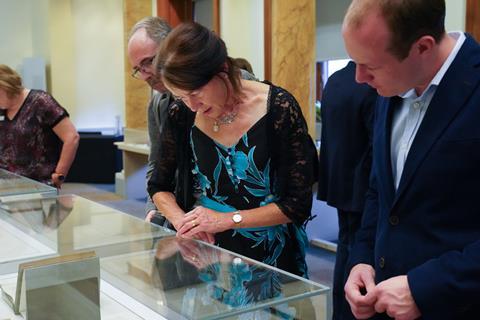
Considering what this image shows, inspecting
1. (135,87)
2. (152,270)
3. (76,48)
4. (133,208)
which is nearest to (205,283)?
(152,270)

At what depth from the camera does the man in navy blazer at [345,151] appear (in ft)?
7.80

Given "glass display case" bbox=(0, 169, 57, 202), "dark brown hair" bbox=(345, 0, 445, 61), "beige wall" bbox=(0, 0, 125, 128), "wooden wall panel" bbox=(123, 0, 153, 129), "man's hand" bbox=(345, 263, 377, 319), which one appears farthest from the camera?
"beige wall" bbox=(0, 0, 125, 128)

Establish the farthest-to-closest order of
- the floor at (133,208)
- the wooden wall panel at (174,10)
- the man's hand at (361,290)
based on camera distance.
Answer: the wooden wall panel at (174,10)
the floor at (133,208)
the man's hand at (361,290)

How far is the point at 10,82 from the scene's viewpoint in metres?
3.53

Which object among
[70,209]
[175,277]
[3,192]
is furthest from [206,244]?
[3,192]

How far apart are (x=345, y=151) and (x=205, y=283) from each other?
123 centimetres

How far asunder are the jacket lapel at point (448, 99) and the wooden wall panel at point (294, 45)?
417 centimetres

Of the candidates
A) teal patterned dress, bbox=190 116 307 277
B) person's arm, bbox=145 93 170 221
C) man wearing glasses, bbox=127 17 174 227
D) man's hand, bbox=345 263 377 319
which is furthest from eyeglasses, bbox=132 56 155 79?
man's hand, bbox=345 263 377 319

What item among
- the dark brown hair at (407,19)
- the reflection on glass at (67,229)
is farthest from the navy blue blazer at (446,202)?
the reflection on glass at (67,229)

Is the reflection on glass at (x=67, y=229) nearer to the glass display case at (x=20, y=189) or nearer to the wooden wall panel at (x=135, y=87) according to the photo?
the glass display case at (x=20, y=189)

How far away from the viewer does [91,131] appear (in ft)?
36.0

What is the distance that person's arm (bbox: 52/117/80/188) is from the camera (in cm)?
365

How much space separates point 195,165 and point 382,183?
788 mm

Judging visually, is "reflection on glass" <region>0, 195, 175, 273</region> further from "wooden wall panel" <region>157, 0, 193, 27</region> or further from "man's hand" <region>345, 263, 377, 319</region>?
"wooden wall panel" <region>157, 0, 193, 27</region>
